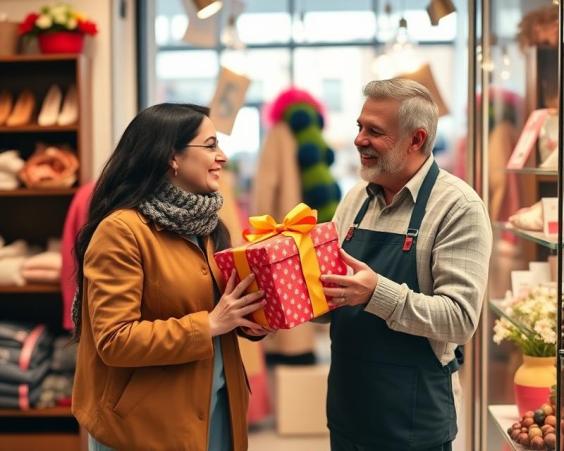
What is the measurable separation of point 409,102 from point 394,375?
0.73 m

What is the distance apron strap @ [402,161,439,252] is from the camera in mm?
2297

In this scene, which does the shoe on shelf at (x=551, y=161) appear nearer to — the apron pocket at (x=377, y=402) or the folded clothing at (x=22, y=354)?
the apron pocket at (x=377, y=402)

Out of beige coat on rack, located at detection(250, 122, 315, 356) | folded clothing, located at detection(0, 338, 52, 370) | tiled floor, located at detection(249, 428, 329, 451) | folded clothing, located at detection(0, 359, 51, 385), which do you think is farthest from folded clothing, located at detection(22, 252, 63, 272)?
tiled floor, located at detection(249, 428, 329, 451)

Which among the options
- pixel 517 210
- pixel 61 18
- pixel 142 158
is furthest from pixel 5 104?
pixel 517 210

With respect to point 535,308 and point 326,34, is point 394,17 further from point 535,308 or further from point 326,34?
point 535,308

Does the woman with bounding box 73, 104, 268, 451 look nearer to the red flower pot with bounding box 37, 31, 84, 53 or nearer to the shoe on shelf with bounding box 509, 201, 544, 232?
the shoe on shelf with bounding box 509, 201, 544, 232

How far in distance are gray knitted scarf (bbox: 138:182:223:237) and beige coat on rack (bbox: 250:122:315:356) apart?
2948 mm

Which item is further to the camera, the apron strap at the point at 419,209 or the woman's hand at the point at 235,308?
the apron strap at the point at 419,209

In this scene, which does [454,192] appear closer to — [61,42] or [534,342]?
[534,342]

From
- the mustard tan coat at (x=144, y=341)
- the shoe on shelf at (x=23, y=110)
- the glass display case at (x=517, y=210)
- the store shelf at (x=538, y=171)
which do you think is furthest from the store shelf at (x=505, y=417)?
the shoe on shelf at (x=23, y=110)

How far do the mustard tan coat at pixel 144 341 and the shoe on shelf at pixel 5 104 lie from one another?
99.1 inches

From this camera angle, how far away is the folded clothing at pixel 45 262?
170 inches

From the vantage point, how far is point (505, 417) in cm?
315

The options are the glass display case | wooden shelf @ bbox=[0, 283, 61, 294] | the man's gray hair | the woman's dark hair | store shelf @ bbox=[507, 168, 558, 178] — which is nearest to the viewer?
the woman's dark hair
